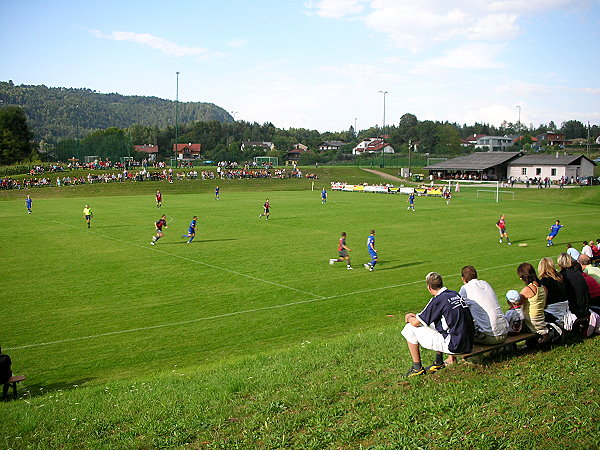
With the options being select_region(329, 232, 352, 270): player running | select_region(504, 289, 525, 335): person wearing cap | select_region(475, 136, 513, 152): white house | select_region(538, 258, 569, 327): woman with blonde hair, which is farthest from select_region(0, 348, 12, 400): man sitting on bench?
select_region(475, 136, 513, 152): white house

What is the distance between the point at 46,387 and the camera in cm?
1112

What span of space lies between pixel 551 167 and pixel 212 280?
7741 centimetres

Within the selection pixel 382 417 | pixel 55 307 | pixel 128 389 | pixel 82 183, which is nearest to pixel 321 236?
pixel 55 307

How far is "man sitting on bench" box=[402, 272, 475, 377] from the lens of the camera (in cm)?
764

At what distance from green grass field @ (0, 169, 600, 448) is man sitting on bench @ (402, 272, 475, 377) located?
15.3 inches

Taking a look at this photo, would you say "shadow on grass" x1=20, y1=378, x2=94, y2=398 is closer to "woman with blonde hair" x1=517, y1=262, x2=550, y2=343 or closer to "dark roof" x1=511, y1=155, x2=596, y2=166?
"woman with blonde hair" x1=517, y1=262, x2=550, y2=343

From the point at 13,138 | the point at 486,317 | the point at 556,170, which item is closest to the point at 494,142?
the point at 556,170

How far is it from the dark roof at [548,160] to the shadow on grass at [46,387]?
279 ft

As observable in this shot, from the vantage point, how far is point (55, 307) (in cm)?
1744

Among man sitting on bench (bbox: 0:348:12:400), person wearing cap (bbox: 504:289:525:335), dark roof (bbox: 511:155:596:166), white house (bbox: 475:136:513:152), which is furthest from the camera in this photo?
white house (bbox: 475:136:513:152)

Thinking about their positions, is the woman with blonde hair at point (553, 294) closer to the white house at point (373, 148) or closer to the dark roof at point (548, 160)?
the dark roof at point (548, 160)

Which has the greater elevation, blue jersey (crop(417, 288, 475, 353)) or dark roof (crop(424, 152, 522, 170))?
dark roof (crop(424, 152, 522, 170))

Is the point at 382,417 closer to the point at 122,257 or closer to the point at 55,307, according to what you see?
the point at 55,307

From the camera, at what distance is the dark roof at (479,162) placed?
296 ft
